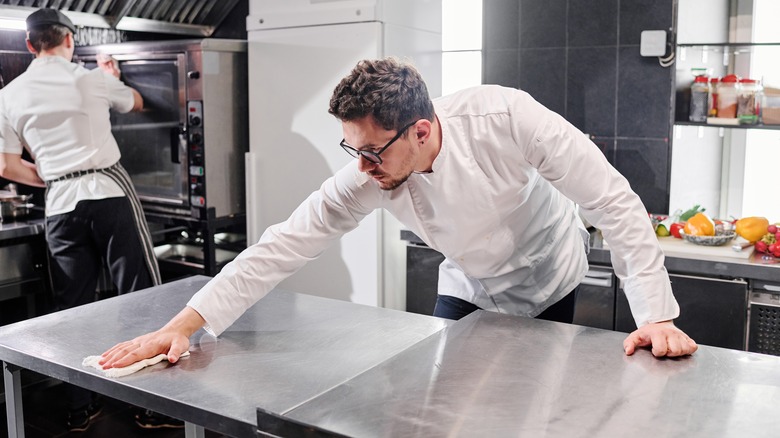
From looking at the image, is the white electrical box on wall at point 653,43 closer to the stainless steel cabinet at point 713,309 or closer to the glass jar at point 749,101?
the glass jar at point 749,101

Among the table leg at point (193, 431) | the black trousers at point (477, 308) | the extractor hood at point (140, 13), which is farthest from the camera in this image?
the extractor hood at point (140, 13)

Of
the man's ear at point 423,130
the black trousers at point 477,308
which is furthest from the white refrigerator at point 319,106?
the man's ear at point 423,130

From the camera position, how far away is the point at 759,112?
10.1 feet

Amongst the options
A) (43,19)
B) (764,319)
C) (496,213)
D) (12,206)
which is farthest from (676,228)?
(12,206)

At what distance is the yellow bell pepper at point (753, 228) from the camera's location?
9.67 ft

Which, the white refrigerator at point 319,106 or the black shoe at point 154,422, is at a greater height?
the white refrigerator at point 319,106

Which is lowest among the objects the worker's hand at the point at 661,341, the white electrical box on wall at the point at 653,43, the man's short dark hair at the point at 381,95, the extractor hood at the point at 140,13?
the worker's hand at the point at 661,341

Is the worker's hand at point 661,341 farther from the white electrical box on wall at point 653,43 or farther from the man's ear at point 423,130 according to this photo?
the white electrical box on wall at point 653,43

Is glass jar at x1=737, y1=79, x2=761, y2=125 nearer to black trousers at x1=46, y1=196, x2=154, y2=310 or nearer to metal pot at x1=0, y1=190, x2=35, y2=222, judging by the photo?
black trousers at x1=46, y1=196, x2=154, y2=310

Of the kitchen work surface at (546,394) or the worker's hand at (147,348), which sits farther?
the worker's hand at (147,348)

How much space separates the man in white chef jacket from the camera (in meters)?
1.68

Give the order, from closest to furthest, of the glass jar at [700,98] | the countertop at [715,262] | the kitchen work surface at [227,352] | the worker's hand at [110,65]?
the kitchen work surface at [227,352] → the countertop at [715,262] → the glass jar at [700,98] → the worker's hand at [110,65]

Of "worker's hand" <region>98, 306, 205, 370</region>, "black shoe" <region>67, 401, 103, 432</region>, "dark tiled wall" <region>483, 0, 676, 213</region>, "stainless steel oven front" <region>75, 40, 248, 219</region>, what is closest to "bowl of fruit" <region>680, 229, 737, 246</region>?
"dark tiled wall" <region>483, 0, 676, 213</region>

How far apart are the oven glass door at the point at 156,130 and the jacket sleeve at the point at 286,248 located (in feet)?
6.09
